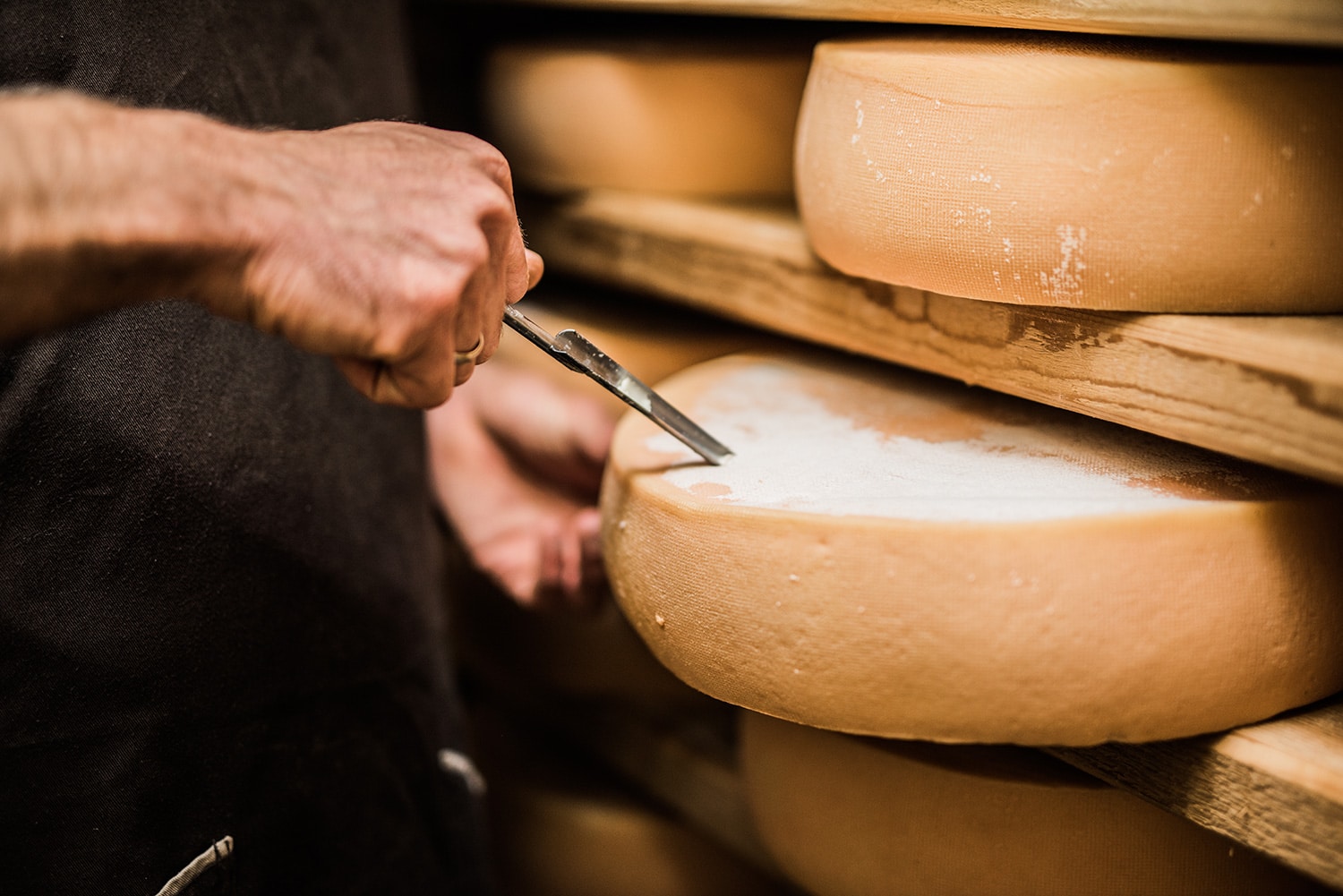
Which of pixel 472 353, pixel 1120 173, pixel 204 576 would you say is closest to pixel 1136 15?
pixel 1120 173

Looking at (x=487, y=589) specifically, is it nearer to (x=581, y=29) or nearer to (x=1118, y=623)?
(x=581, y=29)

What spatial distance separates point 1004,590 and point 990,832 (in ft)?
0.68

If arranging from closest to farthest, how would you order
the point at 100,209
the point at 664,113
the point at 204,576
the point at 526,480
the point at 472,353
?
the point at 100,209 → the point at 472,353 → the point at 204,576 → the point at 664,113 → the point at 526,480

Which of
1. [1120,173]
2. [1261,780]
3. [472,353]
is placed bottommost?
[1261,780]

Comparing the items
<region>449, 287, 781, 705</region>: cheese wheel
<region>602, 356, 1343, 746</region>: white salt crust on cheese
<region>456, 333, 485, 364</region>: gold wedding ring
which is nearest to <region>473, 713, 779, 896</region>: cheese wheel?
<region>449, 287, 781, 705</region>: cheese wheel

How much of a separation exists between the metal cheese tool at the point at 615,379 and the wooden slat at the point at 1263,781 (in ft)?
0.84

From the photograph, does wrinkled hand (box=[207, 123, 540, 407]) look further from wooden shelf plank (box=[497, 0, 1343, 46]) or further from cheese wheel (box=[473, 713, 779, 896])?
cheese wheel (box=[473, 713, 779, 896])

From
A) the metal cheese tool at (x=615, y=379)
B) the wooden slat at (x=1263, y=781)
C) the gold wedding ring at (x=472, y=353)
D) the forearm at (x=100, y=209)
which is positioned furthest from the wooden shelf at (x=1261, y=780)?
the forearm at (x=100, y=209)

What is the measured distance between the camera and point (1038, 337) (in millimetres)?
550

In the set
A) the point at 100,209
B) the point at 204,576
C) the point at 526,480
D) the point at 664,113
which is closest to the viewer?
the point at 100,209

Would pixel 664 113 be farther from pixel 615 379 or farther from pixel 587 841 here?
pixel 587 841

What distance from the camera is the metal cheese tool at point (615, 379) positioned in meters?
0.55

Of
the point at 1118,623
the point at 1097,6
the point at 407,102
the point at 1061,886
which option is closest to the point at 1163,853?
the point at 1061,886

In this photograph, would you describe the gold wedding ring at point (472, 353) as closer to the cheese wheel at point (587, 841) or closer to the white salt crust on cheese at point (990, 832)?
the white salt crust on cheese at point (990, 832)
